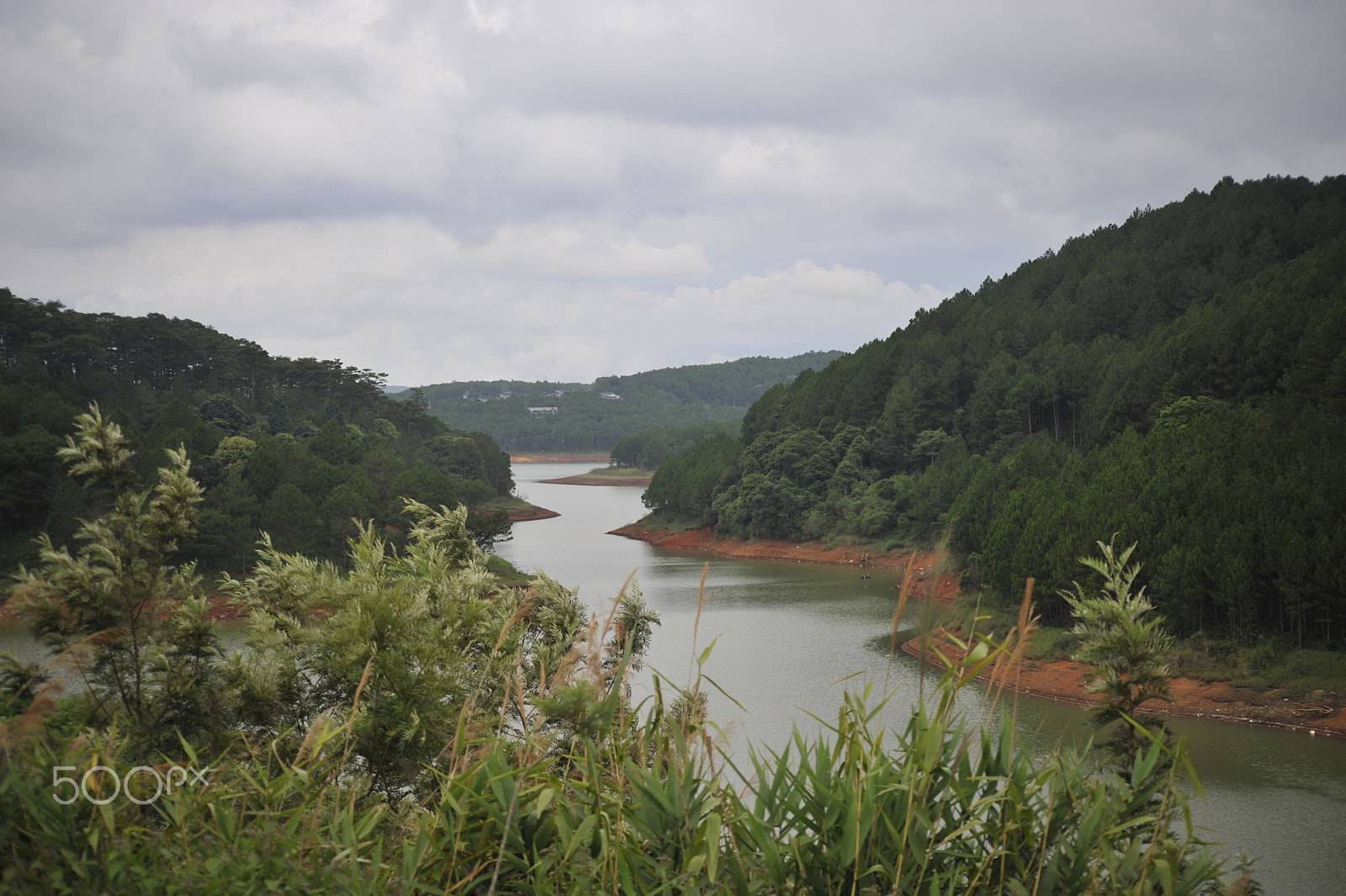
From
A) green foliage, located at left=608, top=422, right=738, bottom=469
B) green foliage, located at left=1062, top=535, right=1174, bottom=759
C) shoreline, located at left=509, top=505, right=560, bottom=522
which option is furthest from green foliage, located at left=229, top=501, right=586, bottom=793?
green foliage, located at left=608, top=422, right=738, bottom=469

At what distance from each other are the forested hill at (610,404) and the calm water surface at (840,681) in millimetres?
87694

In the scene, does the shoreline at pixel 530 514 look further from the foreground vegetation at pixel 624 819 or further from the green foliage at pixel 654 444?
the foreground vegetation at pixel 624 819

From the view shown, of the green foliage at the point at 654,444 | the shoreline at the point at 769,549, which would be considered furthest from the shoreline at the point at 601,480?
the shoreline at the point at 769,549

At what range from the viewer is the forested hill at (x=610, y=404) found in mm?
148125

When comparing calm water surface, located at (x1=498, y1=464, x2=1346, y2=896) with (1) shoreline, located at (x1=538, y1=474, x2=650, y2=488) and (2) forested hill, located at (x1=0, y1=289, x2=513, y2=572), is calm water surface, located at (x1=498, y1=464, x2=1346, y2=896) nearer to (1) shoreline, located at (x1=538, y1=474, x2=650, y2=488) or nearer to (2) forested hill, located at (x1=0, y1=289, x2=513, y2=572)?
(2) forested hill, located at (x1=0, y1=289, x2=513, y2=572)

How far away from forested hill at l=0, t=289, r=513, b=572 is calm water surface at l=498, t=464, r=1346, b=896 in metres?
8.79

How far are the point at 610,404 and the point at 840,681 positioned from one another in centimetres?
15855

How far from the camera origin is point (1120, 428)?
134 ft

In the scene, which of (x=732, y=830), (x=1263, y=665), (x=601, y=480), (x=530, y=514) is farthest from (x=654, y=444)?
(x=732, y=830)

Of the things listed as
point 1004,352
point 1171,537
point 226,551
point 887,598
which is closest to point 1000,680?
point 1171,537

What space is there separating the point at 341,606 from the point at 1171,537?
23344 millimetres

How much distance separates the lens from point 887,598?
3569 centimetres

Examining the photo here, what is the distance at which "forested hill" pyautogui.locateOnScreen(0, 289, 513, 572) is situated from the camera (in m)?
35.2

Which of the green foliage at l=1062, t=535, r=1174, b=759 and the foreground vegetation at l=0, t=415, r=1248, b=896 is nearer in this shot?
the foreground vegetation at l=0, t=415, r=1248, b=896
